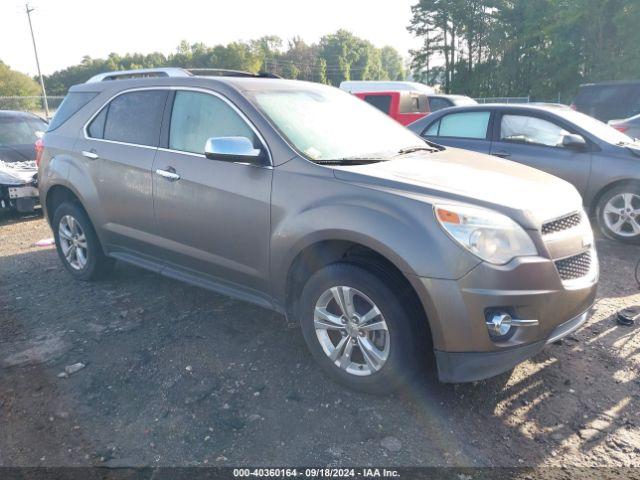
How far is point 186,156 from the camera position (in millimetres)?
3717

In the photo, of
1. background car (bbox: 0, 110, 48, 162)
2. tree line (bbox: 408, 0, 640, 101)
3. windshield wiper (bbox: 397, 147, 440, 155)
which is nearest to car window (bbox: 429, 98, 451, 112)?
background car (bbox: 0, 110, 48, 162)

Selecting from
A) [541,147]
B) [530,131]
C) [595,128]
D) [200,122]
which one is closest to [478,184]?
[200,122]

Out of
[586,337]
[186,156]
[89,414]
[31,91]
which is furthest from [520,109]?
[31,91]

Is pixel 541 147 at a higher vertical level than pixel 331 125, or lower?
lower

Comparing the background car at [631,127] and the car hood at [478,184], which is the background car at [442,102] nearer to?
the background car at [631,127]

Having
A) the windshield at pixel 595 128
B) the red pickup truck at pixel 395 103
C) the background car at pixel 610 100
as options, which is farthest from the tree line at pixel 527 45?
the windshield at pixel 595 128

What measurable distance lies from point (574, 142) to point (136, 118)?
4826 mm

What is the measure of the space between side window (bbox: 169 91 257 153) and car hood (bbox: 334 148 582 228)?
92cm

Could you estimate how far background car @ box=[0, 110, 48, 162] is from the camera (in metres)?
8.21

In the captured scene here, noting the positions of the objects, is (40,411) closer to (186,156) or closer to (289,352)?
(289,352)

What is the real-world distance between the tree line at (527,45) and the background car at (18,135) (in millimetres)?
28905

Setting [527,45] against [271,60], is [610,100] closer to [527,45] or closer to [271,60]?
[527,45]

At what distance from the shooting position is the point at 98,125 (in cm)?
452

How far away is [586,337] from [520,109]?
378cm
